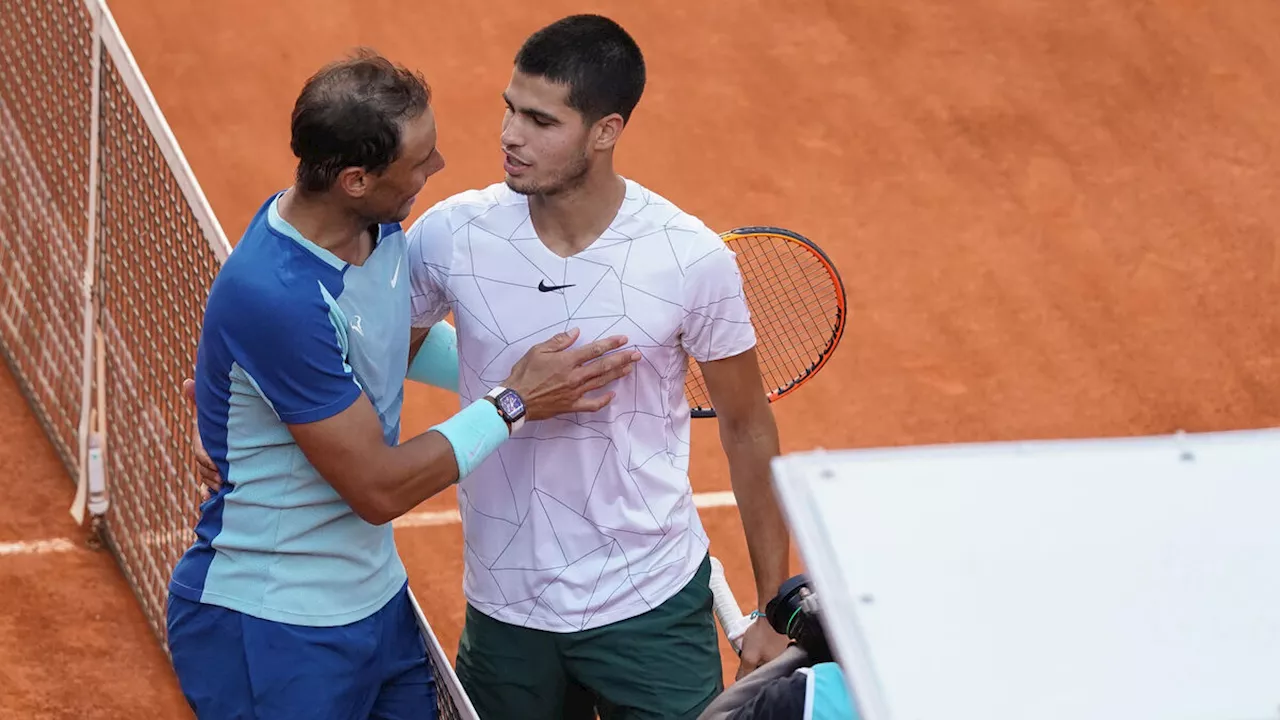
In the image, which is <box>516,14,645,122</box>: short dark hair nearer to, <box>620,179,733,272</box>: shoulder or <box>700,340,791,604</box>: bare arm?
<box>620,179,733,272</box>: shoulder

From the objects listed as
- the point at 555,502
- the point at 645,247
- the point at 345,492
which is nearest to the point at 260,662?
the point at 345,492

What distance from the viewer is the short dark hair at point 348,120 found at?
315cm

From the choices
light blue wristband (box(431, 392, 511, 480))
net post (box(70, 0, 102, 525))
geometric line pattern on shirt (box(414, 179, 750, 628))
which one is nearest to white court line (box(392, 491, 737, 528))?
net post (box(70, 0, 102, 525))

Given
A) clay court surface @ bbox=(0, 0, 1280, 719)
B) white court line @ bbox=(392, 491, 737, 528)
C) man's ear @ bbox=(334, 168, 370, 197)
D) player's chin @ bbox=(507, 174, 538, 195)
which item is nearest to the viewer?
man's ear @ bbox=(334, 168, 370, 197)

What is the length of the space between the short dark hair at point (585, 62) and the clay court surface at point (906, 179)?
7.86ft

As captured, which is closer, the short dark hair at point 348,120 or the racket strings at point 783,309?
the short dark hair at point 348,120

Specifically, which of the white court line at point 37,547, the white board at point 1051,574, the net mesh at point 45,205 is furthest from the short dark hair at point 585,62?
the white court line at point 37,547

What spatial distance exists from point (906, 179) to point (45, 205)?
381cm

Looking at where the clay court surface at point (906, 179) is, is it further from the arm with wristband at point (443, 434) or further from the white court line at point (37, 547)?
the arm with wristband at point (443, 434)

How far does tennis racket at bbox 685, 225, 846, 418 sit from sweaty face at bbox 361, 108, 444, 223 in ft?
2.96

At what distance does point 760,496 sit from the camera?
12.3ft

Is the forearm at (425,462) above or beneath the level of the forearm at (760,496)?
above

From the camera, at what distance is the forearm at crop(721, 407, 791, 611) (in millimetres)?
3713

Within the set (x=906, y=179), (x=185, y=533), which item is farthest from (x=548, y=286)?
(x=906, y=179)
